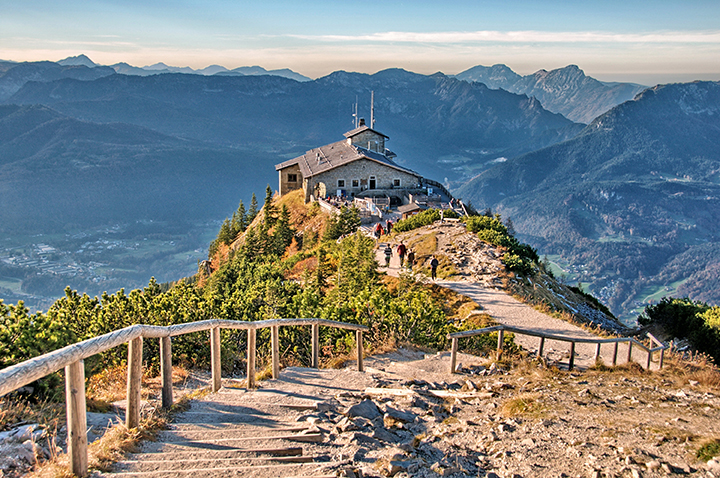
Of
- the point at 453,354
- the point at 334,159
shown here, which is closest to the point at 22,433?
the point at 453,354

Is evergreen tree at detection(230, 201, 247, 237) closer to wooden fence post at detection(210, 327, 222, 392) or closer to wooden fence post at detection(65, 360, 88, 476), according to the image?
wooden fence post at detection(210, 327, 222, 392)

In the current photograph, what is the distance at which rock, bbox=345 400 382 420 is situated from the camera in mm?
6891

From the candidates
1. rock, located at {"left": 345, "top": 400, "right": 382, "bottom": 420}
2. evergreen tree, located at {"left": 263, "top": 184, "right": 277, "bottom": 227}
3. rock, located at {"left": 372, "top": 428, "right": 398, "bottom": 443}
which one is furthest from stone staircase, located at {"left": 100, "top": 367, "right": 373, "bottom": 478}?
evergreen tree, located at {"left": 263, "top": 184, "right": 277, "bottom": 227}

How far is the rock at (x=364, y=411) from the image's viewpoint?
22.6 feet

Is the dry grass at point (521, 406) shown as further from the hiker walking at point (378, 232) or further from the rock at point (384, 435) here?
the hiker walking at point (378, 232)

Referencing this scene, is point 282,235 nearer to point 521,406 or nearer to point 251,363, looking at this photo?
point 251,363

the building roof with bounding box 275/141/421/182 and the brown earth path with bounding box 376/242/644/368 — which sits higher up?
the building roof with bounding box 275/141/421/182

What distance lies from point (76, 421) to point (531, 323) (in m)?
16.7

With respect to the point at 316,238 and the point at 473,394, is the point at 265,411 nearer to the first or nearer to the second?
the point at 473,394

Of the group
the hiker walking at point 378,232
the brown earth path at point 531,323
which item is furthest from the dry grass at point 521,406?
the hiker walking at point 378,232

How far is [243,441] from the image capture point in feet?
18.1

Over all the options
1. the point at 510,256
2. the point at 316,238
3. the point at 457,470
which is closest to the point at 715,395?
the point at 457,470

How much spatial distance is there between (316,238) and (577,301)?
19737 millimetres

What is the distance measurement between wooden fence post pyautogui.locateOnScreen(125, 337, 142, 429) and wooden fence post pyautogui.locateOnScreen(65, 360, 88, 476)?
2.77 ft
